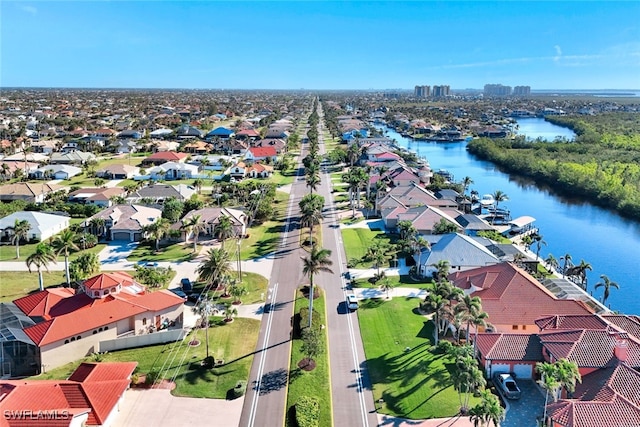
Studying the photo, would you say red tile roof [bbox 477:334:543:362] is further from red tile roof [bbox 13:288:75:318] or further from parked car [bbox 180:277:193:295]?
red tile roof [bbox 13:288:75:318]

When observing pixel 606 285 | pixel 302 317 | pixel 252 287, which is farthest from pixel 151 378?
pixel 606 285

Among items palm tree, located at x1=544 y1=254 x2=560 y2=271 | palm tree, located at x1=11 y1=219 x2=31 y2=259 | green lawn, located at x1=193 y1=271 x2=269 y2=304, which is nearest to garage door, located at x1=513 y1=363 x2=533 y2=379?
green lawn, located at x1=193 y1=271 x2=269 y2=304

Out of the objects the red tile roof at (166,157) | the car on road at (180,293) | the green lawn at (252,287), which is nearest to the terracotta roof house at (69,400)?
the car on road at (180,293)

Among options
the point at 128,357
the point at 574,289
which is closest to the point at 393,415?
the point at 128,357

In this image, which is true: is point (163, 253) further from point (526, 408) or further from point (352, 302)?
point (526, 408)

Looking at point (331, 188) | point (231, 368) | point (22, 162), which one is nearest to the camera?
point (231, 368)

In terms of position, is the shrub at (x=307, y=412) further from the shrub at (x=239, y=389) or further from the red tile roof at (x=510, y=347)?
the red tile roof at (x=510, y=347)

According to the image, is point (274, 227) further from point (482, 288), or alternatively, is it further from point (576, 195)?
point (576, 195)
